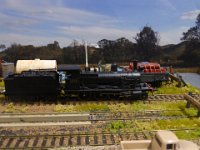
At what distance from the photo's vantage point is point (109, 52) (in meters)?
52.4

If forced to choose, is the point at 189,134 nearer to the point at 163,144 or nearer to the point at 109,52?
the point at 163,144

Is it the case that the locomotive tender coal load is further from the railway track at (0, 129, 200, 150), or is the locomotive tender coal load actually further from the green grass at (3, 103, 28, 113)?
the railway track at (0, 129, 200, 150)

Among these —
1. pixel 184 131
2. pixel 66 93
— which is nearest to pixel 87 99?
pixel 66 93

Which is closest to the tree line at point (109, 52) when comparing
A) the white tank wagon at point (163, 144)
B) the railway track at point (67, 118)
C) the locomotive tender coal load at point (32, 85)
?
the locomotive tender coal load at point (32, 85)

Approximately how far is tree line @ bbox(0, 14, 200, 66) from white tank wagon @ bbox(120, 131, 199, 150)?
39.2m

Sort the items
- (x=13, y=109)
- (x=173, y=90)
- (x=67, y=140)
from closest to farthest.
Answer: (x=67, y=140), (x=13, y=109), (x=173, y=90)

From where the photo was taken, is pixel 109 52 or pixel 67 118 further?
pixel 109 52

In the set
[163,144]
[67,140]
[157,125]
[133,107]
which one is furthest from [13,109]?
[163,144]

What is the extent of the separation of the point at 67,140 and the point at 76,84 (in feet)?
21.3

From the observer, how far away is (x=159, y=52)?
61031 millimetres

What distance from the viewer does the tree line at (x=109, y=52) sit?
50969 mm

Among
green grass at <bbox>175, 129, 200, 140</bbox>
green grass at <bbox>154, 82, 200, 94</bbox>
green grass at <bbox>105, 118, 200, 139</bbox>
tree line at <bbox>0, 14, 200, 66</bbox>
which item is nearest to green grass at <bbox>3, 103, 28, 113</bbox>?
green grass at <bbox>105, 118, 200, 139</bbox>

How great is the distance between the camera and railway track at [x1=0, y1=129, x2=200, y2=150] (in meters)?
11.0

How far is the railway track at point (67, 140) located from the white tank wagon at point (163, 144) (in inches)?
67.7
